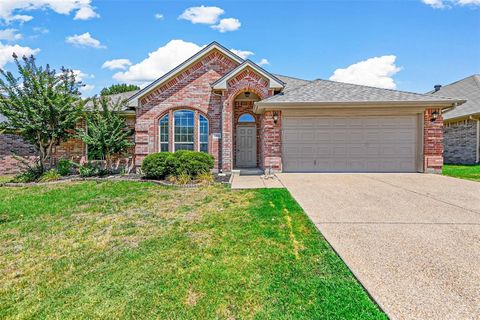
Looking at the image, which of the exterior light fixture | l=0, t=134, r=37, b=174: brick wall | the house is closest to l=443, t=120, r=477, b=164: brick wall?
the house

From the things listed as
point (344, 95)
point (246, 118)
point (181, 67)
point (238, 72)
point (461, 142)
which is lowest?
point (461, 142)

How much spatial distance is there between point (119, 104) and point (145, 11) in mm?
4253

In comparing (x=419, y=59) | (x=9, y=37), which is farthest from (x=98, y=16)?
(x=419, y=59)

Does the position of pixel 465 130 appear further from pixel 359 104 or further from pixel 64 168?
pixel 64 168

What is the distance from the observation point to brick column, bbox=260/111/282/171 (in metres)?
11.9

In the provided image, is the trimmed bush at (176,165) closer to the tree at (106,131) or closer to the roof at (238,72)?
the tree at (106,131)

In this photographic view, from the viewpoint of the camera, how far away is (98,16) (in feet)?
36.5

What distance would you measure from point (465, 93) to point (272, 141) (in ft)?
58.1

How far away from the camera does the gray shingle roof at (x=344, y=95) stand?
37.4 feet

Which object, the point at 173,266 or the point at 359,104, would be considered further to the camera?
the point at 359,104

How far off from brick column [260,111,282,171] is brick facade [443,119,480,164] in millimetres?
13290

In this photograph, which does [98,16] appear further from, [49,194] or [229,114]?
[49,194]

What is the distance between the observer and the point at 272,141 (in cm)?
1190

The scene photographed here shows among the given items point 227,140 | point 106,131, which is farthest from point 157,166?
point 227,140
